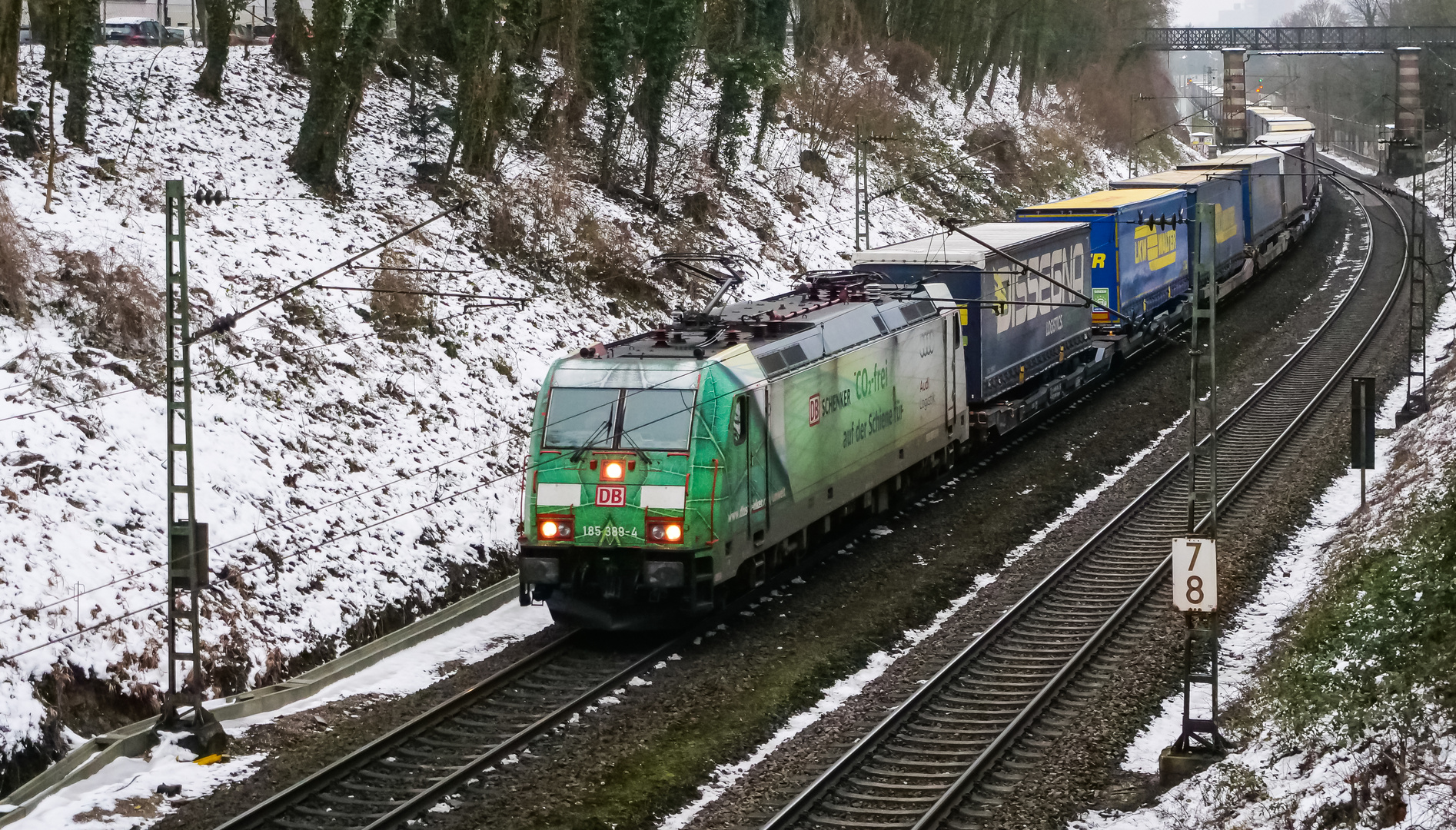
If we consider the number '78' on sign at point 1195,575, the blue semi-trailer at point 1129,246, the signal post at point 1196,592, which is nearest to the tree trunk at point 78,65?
the signal post at point 1196,592

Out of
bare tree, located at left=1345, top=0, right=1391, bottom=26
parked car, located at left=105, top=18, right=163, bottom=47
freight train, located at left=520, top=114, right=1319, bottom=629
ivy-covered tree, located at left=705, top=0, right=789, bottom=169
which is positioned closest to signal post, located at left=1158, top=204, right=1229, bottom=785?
freight train, located at left=520, top=114, right=1319, bottom=629

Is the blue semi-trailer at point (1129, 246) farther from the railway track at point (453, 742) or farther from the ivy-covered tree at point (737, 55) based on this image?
the railway track at point (453, 742)

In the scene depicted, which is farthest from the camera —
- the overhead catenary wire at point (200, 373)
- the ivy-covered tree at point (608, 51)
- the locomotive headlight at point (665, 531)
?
the ivy-covered tree at point (608, 51)

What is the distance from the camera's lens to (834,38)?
187ft

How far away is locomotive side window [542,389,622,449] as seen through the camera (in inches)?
709

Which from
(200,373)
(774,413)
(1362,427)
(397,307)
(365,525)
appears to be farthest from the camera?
(397,307)

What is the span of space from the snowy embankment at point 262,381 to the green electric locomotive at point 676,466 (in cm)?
325

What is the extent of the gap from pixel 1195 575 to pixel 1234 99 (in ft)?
249

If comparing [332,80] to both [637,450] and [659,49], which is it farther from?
[637,450]

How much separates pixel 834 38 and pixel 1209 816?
46874 mm

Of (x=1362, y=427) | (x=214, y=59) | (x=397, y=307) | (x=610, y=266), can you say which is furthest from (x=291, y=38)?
(x=1362, y=427)

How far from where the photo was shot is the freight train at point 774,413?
58.2 feet

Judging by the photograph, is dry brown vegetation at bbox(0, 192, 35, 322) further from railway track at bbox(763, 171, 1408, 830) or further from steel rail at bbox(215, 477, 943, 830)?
railway track at bbox(763, 171, 1408, 830)

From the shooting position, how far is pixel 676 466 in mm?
17609
